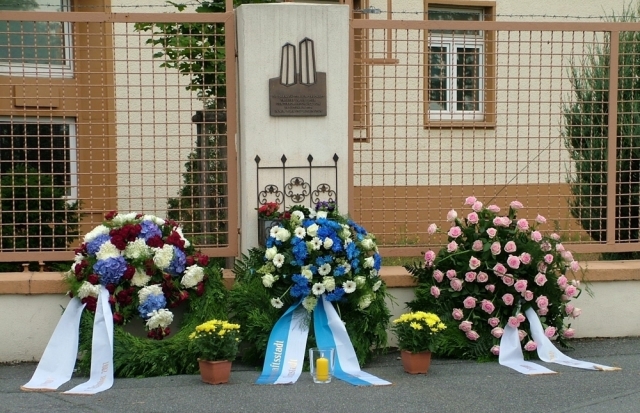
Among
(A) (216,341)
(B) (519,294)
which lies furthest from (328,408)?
(B) (519,294)

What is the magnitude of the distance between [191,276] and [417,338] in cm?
161

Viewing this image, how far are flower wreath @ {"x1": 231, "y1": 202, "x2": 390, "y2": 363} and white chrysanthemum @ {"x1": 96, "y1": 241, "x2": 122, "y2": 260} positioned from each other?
856mm

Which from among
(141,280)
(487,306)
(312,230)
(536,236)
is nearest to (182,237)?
(141,280)

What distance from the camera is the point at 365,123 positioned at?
25.2 feet

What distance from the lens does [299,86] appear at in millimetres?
7324

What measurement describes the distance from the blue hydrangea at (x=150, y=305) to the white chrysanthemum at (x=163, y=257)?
220 mm

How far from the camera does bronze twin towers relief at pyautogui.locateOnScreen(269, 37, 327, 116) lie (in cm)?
729

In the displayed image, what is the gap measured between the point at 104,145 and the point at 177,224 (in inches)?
34.7

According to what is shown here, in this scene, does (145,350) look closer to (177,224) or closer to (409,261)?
(177,224)

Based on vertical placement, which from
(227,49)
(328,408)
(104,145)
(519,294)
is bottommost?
(328,408)

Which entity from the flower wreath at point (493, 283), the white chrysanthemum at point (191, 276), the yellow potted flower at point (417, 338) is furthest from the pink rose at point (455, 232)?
the white chrysanthemum at point (191, 276)

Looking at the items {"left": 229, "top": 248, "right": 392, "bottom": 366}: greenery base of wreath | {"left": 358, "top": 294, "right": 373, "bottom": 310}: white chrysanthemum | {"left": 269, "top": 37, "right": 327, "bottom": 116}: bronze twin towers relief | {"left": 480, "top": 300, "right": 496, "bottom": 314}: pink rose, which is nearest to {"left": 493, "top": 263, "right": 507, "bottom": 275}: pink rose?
{"left": 480, "top": 300, "right": 496, "bottom": 314}: pink rose

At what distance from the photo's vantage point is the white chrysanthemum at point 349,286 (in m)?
6.71

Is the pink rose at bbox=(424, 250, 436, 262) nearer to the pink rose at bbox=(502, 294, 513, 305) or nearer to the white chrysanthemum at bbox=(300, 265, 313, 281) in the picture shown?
the pink rose at bbox=(502, 294, 513, 305)
